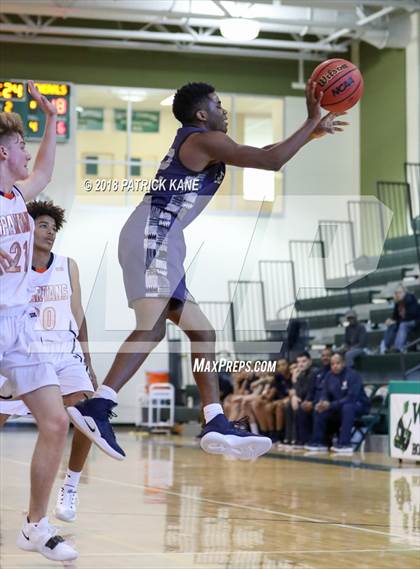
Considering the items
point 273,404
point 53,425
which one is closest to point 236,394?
point 273,404

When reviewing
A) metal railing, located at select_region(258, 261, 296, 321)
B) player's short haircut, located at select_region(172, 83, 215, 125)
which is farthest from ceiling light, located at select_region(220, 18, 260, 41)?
player's short haircut, located at select_region(172, 83, 215, 125)

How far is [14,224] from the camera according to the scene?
422 centimetres

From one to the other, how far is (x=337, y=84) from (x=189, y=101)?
22.7 inches

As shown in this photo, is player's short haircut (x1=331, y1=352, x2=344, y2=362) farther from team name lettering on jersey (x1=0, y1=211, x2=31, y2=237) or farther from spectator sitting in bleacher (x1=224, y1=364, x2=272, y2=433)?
team name lettering on jersey (x1=0, y1=211, x2=31, y2=237)

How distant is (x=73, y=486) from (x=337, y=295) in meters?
14.9

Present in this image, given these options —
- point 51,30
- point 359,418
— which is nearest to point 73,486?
point 359,418

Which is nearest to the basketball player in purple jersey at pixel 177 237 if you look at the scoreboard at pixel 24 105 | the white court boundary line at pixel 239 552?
the scoreboard at pixel 24 105

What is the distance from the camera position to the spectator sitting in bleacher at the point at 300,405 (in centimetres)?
1571

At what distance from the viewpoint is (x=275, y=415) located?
16.5m

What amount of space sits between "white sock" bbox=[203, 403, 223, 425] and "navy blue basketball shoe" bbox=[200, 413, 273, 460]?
0.01m

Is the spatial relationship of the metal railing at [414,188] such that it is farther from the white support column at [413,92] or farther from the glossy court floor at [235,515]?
the glossy court floor at [235,515]

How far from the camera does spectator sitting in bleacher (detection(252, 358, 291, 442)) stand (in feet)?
53.9

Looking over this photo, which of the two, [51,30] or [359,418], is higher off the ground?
[51,30]

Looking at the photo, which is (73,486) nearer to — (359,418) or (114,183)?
(114,183)
